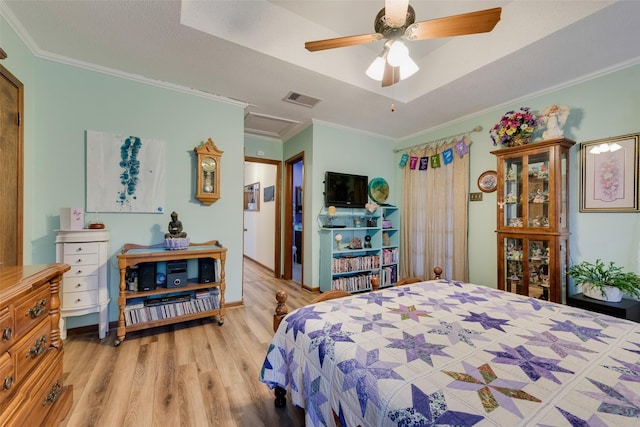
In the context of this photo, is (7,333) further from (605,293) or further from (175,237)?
(605,293)

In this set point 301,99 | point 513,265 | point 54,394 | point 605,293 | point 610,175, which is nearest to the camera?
point 54,394

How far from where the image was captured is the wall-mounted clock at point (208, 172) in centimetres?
282

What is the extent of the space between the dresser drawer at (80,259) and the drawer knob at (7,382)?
4.60 feet

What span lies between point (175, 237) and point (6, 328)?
159cm

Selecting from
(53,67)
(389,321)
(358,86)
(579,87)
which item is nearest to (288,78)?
(358,86)

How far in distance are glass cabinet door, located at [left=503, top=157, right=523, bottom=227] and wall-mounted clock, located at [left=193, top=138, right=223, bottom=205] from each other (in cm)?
328

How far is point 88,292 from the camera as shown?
7.19 feet

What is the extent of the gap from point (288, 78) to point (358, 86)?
0.77 metres

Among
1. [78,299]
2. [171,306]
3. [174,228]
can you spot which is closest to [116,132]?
[174,228]

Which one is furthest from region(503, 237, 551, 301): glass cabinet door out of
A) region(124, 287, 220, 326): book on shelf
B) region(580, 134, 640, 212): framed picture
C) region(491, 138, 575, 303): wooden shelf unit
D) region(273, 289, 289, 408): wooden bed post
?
region(124, 287, 220, 326): book on shelf

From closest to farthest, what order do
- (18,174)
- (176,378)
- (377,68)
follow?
1. (176,378)
2. (377,68)
3. (18,174)

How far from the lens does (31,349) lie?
3.82 ft

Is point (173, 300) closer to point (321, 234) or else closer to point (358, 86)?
point (321, 234)

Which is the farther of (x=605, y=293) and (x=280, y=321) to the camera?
(x=605, y=293)
